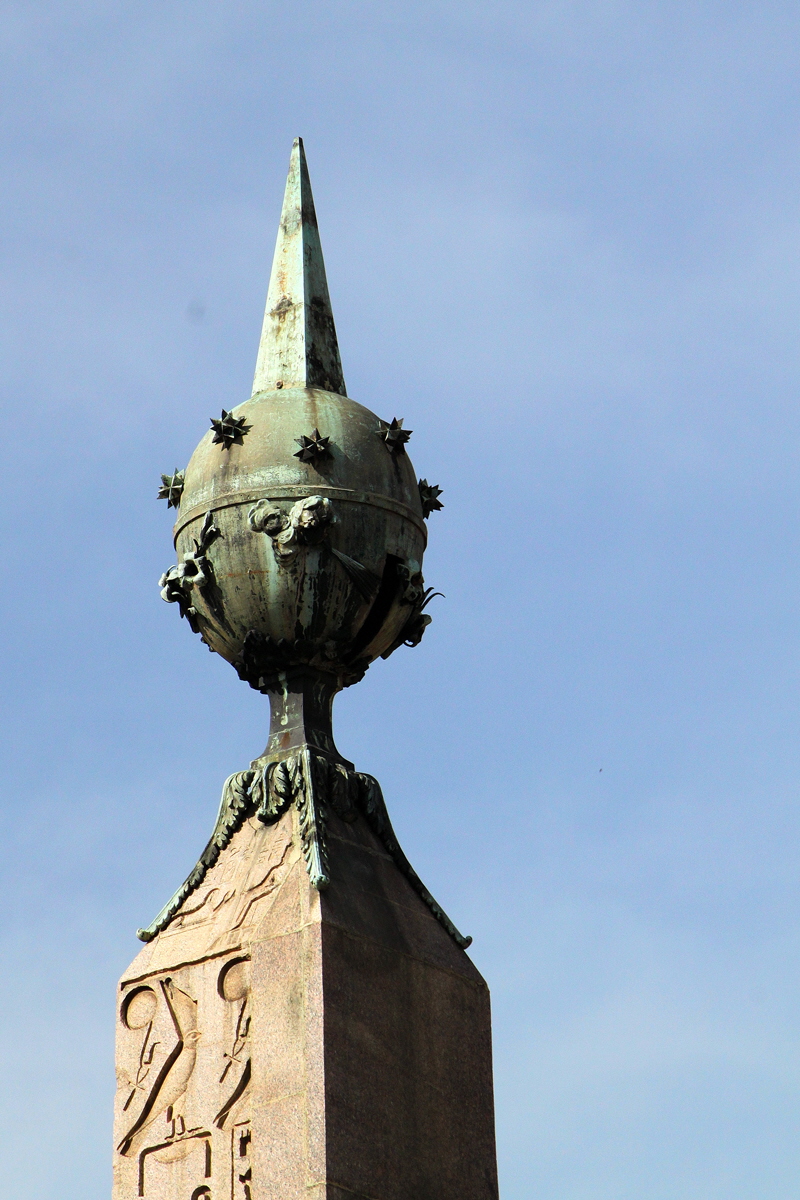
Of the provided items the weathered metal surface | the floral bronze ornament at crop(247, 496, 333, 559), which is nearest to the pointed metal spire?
the weathered metal surface

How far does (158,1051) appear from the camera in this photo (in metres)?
21.9

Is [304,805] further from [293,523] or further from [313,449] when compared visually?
[313,449]

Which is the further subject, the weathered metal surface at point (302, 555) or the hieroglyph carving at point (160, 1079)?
the weathered metal surface at point (302, 555)

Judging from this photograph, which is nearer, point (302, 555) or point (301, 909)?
point (301, 909)

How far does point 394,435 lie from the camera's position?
23562mm

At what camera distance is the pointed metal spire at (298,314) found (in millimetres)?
24219

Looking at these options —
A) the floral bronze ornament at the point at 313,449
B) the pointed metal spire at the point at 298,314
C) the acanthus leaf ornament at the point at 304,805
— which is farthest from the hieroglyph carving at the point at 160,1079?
the pointed metal spire at the point at 298,314

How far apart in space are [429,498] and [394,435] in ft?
2.75

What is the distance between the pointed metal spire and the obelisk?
0.09 ft

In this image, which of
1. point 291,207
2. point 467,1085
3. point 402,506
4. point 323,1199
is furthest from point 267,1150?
point 291,207

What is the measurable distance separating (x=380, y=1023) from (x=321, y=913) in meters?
1.09

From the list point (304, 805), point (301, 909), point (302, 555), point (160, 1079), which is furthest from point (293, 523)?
point (160, 1079)

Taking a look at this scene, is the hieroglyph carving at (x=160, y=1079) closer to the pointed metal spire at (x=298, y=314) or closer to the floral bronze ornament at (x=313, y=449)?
the floral bronze ornament at (x=313, y=449)

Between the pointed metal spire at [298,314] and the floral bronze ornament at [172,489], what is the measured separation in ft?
4.03
